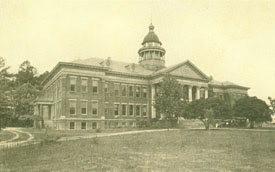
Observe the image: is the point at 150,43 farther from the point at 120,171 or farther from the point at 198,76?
the point at 120,171

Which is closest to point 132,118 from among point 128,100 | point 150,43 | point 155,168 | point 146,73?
point 128,100

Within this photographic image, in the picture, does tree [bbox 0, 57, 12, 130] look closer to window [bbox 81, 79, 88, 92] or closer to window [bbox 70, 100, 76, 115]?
window [bbox 70, 100, 76, 115]

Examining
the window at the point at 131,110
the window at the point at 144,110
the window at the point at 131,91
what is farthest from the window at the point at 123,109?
the window at the point at 144,110

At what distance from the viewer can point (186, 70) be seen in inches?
1955

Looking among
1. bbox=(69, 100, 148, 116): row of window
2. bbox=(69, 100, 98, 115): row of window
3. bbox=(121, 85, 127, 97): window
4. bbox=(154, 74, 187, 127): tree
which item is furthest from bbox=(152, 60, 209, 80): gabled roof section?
bbox=(154, 74, 187, 127): tree

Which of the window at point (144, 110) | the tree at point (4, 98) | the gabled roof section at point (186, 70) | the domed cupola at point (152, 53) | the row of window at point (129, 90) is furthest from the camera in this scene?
the domed cupola at point (152, 53)

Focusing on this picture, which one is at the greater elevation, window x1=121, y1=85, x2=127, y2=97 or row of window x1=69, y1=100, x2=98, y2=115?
window x1=121, y1=85, x2=127, y2=97

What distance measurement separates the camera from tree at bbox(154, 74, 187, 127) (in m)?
33.2

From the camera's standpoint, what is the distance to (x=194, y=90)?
52.8m

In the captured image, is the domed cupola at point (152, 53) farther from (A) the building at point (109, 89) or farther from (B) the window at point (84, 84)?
(B) the window at point (84, 84)

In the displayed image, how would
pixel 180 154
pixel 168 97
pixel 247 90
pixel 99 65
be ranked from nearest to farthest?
pixel 180 154 < pixel 168 97 < pixel 99 65 < pixel 247 90

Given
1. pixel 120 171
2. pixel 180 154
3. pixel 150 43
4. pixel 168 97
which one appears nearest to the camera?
pixel 120 171

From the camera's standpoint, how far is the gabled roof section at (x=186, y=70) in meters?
47.8

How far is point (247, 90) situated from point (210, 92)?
12417 mm
